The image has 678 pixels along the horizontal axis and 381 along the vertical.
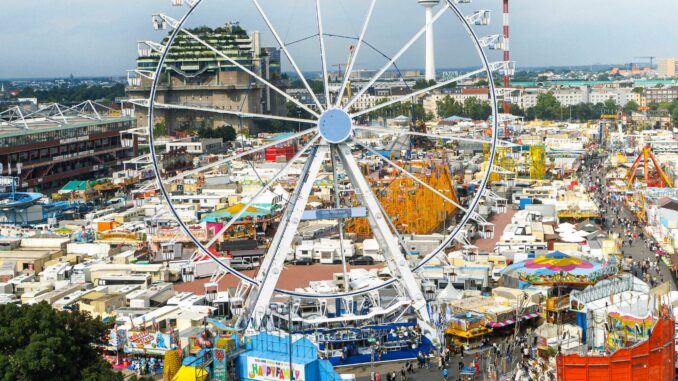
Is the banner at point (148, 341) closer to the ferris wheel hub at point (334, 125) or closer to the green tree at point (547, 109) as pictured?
the ferris wheel hub at point (334, 125)

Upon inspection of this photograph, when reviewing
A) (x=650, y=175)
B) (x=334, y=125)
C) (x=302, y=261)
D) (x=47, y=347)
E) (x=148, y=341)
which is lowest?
(x=302, y=261)

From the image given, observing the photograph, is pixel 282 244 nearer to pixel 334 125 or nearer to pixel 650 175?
pixel 334 125

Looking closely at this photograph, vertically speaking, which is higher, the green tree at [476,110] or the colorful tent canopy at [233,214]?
the green tree at [476,110]

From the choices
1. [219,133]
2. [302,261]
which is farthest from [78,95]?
[302,261]

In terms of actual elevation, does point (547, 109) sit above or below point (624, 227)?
above

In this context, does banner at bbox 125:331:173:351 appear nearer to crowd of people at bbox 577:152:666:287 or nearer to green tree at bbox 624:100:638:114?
crowd of people at bbox 577:152:666:287

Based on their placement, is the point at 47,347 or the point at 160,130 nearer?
the point at 47,347

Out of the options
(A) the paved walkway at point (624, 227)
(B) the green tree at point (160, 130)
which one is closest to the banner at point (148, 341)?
(A) the paved walkway at point (624, 227)

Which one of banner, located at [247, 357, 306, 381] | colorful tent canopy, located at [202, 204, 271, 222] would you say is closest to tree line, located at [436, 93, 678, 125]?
colorful tent canopy, located at [202, 204, 271, 222]
